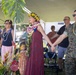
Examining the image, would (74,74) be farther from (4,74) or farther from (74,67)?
(4,74)

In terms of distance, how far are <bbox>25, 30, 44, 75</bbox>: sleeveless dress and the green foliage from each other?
1356 millimetres

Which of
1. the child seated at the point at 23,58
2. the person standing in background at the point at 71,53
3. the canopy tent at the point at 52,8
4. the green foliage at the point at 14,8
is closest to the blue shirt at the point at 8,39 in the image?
the child seated at the point at 23,58

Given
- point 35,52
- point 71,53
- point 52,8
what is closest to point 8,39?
point 35,52

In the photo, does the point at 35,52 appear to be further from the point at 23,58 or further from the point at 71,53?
the point at 71,53

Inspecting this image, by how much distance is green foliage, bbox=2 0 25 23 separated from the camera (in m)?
3.21

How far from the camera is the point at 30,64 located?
4.69 metres

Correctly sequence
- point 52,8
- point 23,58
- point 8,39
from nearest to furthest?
point 23,58 < point 8,39 < point 52,8

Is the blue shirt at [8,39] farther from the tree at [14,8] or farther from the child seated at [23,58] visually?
the tree at [14,8]

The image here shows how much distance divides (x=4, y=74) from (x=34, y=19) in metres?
2.25

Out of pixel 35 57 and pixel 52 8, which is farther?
pixel 52 8

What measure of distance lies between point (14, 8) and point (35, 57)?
168 cm

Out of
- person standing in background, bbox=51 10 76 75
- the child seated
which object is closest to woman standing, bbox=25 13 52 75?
the child seated

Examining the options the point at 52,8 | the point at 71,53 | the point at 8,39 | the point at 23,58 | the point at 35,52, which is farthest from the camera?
the point at 52,8

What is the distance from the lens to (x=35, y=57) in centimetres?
468
